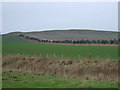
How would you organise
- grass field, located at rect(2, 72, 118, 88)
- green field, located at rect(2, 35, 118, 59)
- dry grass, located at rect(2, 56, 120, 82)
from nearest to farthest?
grass field, located at rect(2, 72, 118, 88), dry grass, located at rect(2, 56, 120, 82), green field, located at rect(2, 35, 118, 59)

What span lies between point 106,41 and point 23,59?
128 feet

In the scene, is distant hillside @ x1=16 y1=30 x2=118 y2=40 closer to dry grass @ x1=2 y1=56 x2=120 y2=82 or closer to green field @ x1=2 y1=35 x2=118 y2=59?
green field @ x1=2 y1=35 x2=118 y2=59

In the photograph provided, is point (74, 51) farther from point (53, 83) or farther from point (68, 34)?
point (68, 34)

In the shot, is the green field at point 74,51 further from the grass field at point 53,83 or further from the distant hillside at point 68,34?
the distant hillside at point 68,34

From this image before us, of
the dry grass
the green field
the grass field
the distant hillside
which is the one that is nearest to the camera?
the grass field

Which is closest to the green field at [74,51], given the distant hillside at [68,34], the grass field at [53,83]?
the grass field at [53,83]

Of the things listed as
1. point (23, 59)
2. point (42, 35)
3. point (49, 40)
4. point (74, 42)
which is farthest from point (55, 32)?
point (23, 59)

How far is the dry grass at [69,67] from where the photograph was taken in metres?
21.6

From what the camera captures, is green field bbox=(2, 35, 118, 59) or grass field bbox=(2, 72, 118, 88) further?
green field bbox=(2, 35, 118, 59)

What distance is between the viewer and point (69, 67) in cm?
2455

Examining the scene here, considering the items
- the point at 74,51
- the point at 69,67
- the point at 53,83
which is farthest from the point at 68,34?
the point at 53,83

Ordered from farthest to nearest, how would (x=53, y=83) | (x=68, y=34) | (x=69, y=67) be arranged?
(x=68, y=34), (x=69, y=67), (x=53, y=83)

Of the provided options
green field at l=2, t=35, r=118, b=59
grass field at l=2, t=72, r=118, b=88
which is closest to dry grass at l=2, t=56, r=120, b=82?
grass field at l=2, t=72, r=118, b=88

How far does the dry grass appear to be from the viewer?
849 inches
